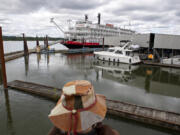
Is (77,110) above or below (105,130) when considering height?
above

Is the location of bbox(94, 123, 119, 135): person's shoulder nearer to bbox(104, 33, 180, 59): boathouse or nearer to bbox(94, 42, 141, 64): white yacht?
bbox(94, 42, 141, 64): white yacht

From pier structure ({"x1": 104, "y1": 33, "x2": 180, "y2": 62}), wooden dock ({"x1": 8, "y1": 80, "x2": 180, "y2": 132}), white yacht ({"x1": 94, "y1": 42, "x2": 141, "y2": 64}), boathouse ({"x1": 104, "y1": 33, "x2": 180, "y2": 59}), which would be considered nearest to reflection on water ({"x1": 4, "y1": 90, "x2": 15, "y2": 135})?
wooden dock ({"x1": 8, "y1": 80, "x2": 180, "y2": 132})

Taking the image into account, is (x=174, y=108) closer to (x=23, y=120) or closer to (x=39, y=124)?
(x=39, y=124)

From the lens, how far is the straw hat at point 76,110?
1194 millimetres

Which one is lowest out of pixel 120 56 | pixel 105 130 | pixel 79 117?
pixel 120 56

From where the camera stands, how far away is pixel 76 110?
3.90 ft

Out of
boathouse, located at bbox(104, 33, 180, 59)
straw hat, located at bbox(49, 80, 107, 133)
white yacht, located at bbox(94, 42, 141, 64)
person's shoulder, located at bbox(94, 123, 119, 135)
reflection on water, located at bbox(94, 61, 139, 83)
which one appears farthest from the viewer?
boathouse, located at bbox(104, 33, 180, 59)

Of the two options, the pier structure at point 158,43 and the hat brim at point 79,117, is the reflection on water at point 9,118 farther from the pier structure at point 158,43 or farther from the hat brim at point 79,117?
the pier structure at point 158,43

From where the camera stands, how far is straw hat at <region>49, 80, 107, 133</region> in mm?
1194

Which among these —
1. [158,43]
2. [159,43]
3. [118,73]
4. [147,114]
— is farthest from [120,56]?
[147,114]

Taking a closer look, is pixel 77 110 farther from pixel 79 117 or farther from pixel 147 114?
pixel 147 114

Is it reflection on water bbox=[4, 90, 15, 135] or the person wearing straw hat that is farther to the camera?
reflection on water bbox=[4, 90, 15, 135]

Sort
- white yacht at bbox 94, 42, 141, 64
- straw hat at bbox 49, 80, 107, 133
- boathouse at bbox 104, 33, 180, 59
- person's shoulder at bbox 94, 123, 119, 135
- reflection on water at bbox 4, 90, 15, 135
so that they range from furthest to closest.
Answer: boathouse at bbox 104, 33, 180, 59 → white yacht at bbox 94, 42, 141, 64 → reflection on water at bbox 4, 90, 15, 135 → person's shoulder at bbox 94, 123, 119, 135 → straw hat at bbox 49, 80, 107, 133

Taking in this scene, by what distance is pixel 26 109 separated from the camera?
259 inches
